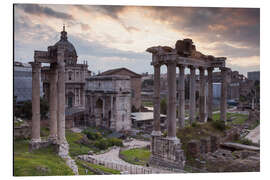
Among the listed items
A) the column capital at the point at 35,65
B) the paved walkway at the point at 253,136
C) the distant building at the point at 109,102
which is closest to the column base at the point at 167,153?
the column capital at the point at 35,65

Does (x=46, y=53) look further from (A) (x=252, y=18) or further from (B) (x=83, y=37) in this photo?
(A) (x=252, y=18)

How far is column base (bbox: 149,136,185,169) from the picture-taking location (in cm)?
1488

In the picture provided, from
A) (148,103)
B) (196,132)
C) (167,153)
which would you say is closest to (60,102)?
(167,153)

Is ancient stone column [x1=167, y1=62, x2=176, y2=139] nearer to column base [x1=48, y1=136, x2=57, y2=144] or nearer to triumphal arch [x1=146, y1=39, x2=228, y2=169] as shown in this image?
triumphal arch [x1=146, y1=39, x2=228, y2=169]

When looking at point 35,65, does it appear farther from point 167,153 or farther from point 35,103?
point 167,153

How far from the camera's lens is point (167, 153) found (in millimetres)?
15414

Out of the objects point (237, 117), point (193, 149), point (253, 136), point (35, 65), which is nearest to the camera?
point (193, 149)

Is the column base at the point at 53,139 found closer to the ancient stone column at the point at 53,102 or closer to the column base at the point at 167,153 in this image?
the ancient stone column at the point at 53,102

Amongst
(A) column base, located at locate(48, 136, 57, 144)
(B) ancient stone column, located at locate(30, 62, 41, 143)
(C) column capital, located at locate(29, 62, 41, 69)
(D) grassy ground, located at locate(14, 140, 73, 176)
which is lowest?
(D) grassy ground, located at locate(14, 140, 73, 176)

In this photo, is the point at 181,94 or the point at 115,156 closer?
the point at 181,94

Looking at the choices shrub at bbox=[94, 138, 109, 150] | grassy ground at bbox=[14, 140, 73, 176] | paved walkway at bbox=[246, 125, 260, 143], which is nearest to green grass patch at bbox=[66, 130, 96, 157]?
shrub at bbox=[94, 138, 109, 150]

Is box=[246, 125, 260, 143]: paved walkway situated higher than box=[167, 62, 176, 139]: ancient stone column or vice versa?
box=[167, 62, 176, 139]: ancient stone column

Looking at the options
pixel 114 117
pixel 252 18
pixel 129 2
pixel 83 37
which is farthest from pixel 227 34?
pixel 114 117

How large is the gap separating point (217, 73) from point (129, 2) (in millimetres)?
13675
